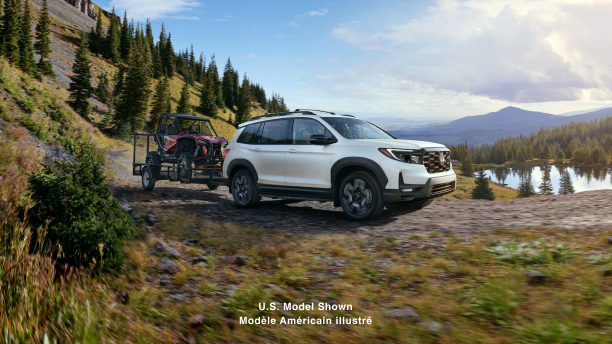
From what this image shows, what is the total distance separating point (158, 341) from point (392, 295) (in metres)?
2.03

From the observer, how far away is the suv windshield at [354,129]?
284 inches

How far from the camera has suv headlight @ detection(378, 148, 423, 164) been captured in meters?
6.28

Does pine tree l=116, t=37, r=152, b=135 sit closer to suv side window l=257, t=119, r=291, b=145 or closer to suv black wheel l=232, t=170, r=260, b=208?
suv black wheel l=232, t=170, r=260, b=208

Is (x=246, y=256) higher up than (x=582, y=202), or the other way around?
(x=582, y=202)

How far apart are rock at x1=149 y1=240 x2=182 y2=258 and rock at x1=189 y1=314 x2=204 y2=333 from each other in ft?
6.42

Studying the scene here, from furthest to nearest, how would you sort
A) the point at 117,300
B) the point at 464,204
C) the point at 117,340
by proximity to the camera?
the point at 464,204
the point at 117,300
the point at 117,340

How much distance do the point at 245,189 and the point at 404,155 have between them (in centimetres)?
395

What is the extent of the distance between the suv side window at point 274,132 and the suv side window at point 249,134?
0.19 metres

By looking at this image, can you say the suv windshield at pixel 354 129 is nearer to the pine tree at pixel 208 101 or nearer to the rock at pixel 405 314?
the rock at pixel 405 314

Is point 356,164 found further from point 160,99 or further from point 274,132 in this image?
point 160,99

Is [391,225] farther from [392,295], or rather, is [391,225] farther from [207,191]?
[207,191]

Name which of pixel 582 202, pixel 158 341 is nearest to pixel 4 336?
pixel 158 341

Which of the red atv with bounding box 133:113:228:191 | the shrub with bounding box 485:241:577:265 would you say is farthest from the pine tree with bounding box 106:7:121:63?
the shrub with bounding box 485:241:577:265

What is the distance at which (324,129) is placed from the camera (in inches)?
286
